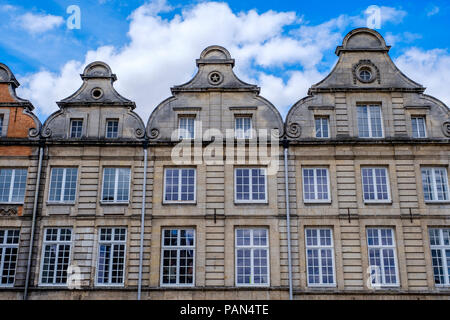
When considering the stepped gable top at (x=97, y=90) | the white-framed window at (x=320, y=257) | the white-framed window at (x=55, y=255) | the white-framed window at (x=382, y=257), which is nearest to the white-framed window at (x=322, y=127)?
the white-framed window at (x=320, y=257)

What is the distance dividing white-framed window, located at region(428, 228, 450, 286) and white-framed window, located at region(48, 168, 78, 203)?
16.4m

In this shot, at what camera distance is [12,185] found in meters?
26.4

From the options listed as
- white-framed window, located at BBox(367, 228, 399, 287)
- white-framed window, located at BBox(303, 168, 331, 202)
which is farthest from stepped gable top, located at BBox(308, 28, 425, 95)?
white-framed window, located at BBox(367, 228, 399, 287)

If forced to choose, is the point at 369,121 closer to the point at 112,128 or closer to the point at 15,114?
the point at 112,128

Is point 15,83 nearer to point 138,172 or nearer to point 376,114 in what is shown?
point 138,172

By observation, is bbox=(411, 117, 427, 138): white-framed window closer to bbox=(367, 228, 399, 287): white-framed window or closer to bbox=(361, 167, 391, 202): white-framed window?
bbox=(361, 167, 391, 202): white-framed window

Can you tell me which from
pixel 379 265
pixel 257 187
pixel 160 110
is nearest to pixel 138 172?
pixel 160 110

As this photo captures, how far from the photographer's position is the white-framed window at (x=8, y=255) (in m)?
25.2

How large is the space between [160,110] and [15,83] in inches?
290

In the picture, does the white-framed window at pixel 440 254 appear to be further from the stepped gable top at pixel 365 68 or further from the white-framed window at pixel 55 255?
the white-framed window at pixel 55 255

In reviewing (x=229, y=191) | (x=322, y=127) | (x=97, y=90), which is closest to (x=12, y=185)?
(x=97, y=90)

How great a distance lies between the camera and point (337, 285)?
24703mm
